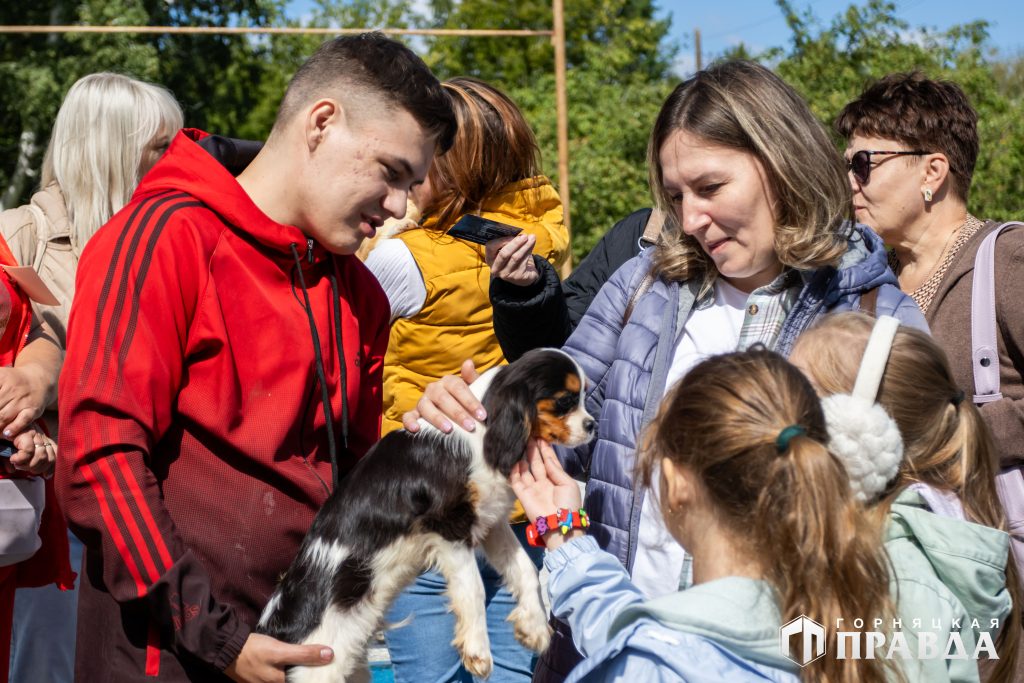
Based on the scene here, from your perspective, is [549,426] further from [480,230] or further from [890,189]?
[890,189]

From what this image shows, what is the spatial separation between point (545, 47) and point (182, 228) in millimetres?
23583

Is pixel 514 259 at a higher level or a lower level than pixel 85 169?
lower

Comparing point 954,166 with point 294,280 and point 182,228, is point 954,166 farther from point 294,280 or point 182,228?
point 182,228

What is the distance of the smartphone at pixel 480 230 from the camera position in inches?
125

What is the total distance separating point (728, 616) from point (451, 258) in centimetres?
220

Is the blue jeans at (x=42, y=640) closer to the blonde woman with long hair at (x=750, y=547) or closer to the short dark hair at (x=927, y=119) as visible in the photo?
the blonde woman with long hair at (x=750, y=547)

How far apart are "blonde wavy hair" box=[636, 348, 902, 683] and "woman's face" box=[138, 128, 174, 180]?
3.02 meters

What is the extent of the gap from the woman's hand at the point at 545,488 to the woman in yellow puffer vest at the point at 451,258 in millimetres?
1199

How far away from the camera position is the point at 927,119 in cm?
404

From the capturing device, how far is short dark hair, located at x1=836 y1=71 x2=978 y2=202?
159 inches

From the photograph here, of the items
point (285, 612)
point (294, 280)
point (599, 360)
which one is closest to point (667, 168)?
point (599, 360)

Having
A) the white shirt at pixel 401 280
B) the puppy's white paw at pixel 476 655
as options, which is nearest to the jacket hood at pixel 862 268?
the puppy's white paw at pixel 476 655

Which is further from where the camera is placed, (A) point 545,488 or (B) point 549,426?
→ (B) point 549,426

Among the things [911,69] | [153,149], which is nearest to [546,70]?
[911,69]
